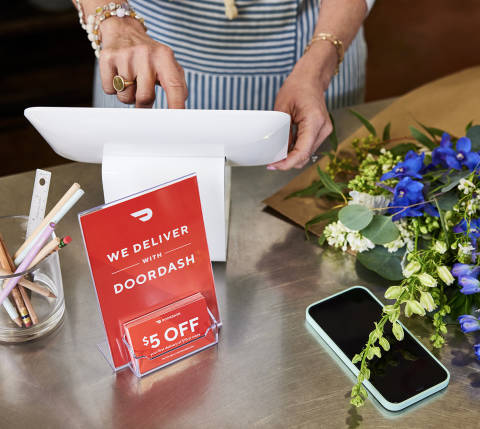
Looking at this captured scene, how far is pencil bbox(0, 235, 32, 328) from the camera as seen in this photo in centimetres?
83

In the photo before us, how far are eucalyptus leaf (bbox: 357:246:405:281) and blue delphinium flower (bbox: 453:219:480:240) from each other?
0.42ft

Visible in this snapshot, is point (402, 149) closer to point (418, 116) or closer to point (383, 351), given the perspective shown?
point (418, 116)

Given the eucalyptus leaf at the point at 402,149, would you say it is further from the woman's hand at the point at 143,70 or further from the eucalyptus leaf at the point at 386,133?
the woman's hand at the point at 143,70

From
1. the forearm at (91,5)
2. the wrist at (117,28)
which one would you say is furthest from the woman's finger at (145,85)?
the forearm at (91,5)

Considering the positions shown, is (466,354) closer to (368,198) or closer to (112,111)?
(368,198)

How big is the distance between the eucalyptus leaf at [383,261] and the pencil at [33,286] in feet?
1.70

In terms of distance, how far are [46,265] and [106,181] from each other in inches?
6.5

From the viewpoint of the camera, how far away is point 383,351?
0.89 metres

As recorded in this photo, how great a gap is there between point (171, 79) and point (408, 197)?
1.45 feet

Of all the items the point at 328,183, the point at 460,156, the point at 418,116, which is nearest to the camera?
the point at 460,156

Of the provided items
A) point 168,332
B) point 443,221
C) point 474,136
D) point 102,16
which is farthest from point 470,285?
point 102,16

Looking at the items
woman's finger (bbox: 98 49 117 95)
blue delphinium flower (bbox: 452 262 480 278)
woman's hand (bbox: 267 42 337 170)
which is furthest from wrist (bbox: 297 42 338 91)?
blue delphinium flower (bbox: 452 262 480 278)

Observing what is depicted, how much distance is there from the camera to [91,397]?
0.84 m

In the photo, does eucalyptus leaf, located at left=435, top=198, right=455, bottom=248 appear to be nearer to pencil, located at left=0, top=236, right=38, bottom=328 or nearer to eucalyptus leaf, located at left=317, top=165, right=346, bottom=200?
eucalyptus leaf, located at left=317, top=165, right=346, bottom=200
